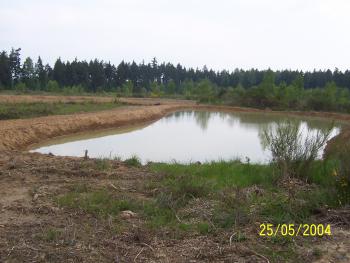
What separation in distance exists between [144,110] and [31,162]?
2187 centimetres

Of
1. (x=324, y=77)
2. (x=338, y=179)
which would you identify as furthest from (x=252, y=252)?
(x=324, y=77)

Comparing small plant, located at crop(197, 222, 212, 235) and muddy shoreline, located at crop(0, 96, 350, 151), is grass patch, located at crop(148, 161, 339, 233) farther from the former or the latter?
muddy shoreline, located at crop(0, 96, 350, 151)

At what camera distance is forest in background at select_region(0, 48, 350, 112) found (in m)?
46.5

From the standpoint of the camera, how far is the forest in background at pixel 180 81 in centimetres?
4650

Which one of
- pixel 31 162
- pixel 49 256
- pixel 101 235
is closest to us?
pixel 49 256

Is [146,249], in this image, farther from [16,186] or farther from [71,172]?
[71,172]

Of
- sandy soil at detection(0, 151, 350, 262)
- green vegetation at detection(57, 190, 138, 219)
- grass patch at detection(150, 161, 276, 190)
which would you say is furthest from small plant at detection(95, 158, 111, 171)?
green vegetation at detection(57, 190, 138, 219)

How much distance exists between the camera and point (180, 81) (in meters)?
97.5

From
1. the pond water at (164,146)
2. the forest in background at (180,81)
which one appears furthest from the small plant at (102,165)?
the forest in background at (180,81)

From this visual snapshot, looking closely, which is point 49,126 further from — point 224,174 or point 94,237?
point 94,237

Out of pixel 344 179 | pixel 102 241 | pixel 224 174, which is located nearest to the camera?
pixel 102 241

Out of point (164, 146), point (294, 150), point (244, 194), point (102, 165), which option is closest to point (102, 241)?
point (244, 194)

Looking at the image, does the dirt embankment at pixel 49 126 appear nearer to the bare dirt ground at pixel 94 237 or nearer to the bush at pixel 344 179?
the bare dirt ground at pixel 94 237

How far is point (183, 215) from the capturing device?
546 centimetres
